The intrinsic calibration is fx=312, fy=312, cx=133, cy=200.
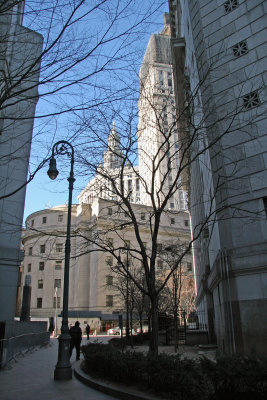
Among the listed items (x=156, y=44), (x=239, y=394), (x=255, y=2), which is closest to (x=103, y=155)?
(x=239, y=394)

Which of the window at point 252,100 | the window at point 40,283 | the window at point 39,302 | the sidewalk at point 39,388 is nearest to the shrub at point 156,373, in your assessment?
the sidewalk at point 39,388

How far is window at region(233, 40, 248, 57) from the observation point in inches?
557

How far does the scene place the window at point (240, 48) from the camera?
14156 mm

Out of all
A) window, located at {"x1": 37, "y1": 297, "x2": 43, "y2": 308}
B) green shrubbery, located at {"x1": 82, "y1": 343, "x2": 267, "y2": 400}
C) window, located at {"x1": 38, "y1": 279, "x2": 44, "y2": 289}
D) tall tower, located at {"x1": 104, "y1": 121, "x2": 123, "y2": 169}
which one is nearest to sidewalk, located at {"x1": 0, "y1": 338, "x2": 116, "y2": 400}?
green shrubbery, located at {"x1": 82, "y1": 343, "x2": 267, "y2": 400}

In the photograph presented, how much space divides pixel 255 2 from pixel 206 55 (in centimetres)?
299

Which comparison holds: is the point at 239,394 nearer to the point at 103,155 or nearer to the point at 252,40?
Result: the point at 103,155

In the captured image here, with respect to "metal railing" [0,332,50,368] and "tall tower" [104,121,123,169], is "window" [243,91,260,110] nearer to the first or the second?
"tall tower" [104,121,123,169]

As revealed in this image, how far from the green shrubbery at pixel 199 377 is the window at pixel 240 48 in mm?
13130

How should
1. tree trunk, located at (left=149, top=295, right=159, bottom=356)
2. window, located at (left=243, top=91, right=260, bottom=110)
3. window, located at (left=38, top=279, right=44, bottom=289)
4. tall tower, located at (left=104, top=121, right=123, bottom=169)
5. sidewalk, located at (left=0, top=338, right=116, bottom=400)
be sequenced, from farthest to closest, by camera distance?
window, located at (left=38, top=279, right=44, bottom=289), window, located at (left=243, top=91, right=260, bottom=110), tall tower, located at (left=104, top=121, right=123, bottom=169), tree trunk, located at (left=149, top=295, right=159, bottom=356), sidewalk, located at (left=0, top=338, right=116, bottom=400)

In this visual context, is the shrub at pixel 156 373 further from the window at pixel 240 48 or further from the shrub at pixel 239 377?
the window at pixel 240 48

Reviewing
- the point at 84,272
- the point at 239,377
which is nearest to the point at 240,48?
the point at 239,377

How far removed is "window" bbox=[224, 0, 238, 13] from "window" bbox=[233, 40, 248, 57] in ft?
7.23

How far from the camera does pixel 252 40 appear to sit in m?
14.0

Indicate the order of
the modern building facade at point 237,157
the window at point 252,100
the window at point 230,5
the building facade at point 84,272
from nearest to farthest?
the modern building facade at point 237,157 < the window at point 252,100 < the window at point 230,5 < the building facade at point 84,272
